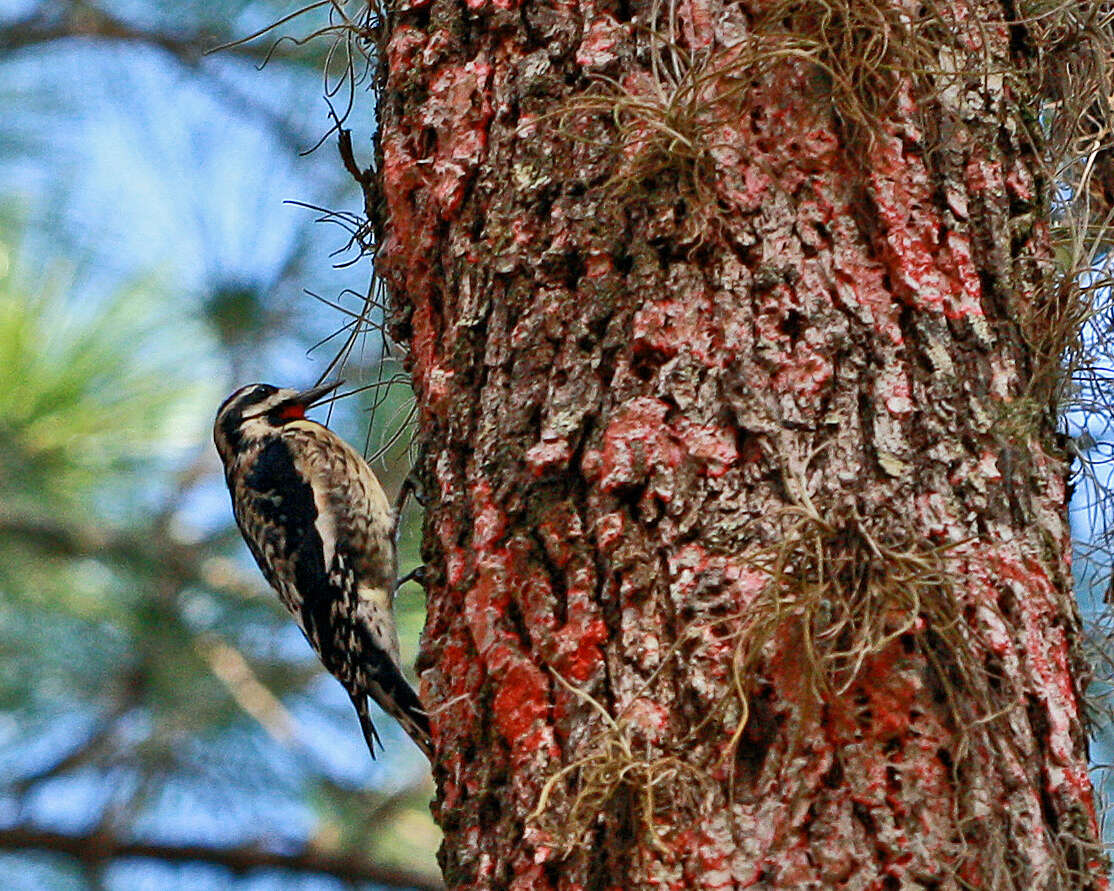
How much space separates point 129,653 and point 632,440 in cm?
268

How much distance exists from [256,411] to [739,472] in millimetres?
2345

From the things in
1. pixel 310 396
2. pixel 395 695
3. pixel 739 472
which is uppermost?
A: pixel 310 396

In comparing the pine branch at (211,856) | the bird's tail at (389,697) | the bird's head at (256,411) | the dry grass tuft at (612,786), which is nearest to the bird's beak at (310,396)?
the bird's head at (256,411)

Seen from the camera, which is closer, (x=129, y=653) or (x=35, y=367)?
(x=35, y=367)

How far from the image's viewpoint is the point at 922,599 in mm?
1501

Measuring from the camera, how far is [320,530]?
343 cm

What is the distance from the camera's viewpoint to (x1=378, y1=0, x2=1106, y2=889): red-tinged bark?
149 cm

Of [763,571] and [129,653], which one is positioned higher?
[129,653]

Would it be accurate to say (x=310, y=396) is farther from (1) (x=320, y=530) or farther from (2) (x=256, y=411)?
(1) (x=320, y=530)

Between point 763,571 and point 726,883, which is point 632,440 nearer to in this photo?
point 763,571

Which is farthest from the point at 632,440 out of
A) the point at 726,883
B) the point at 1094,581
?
the point at 1094,581

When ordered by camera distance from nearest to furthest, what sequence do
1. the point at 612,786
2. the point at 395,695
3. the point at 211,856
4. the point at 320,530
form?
the point at 612,786
the point at 395,695
the point at 320,530
the point at 211,856

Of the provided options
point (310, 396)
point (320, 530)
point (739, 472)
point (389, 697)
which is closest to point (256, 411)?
point (310, 396)

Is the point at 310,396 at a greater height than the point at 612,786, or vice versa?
the point at 310,396
